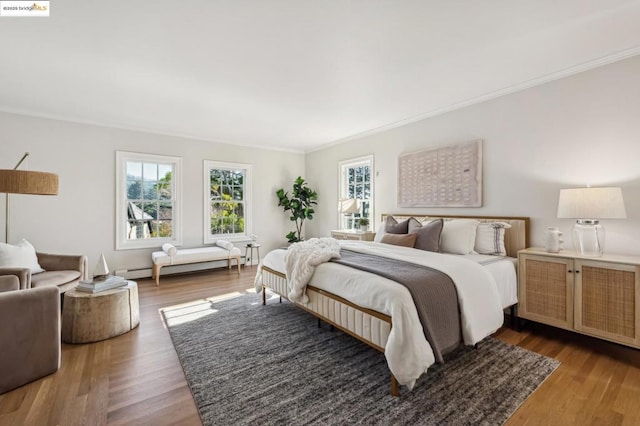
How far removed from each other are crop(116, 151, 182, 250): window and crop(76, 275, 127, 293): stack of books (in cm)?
220

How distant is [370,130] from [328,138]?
92cm

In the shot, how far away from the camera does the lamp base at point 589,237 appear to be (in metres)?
2.59

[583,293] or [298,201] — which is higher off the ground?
[298,201]

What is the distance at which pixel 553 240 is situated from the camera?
2.71 metres

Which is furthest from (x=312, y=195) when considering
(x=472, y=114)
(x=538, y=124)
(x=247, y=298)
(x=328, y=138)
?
(x=538, y=124)

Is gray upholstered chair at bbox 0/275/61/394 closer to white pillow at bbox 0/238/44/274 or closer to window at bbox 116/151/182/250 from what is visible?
white pillow at bbox 0/238/44/274

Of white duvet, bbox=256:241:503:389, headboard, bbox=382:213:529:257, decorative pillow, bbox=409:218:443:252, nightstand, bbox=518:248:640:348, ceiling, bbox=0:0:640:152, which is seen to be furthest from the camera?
decorative pillow, bbox=409:218:443:252

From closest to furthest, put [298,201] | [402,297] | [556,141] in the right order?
[402,297], [556,141], [298,201]

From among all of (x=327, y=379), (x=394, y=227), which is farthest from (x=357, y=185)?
(x=327, y=379)

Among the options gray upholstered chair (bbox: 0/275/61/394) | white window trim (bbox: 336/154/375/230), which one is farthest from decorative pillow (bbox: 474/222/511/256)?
gray upholstered chair (bbox: 0/275/61/394)

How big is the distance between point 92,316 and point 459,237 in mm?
3785

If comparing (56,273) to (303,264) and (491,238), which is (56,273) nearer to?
(303,264)

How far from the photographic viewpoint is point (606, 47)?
247 cm

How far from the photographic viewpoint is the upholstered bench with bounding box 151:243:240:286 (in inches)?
176
